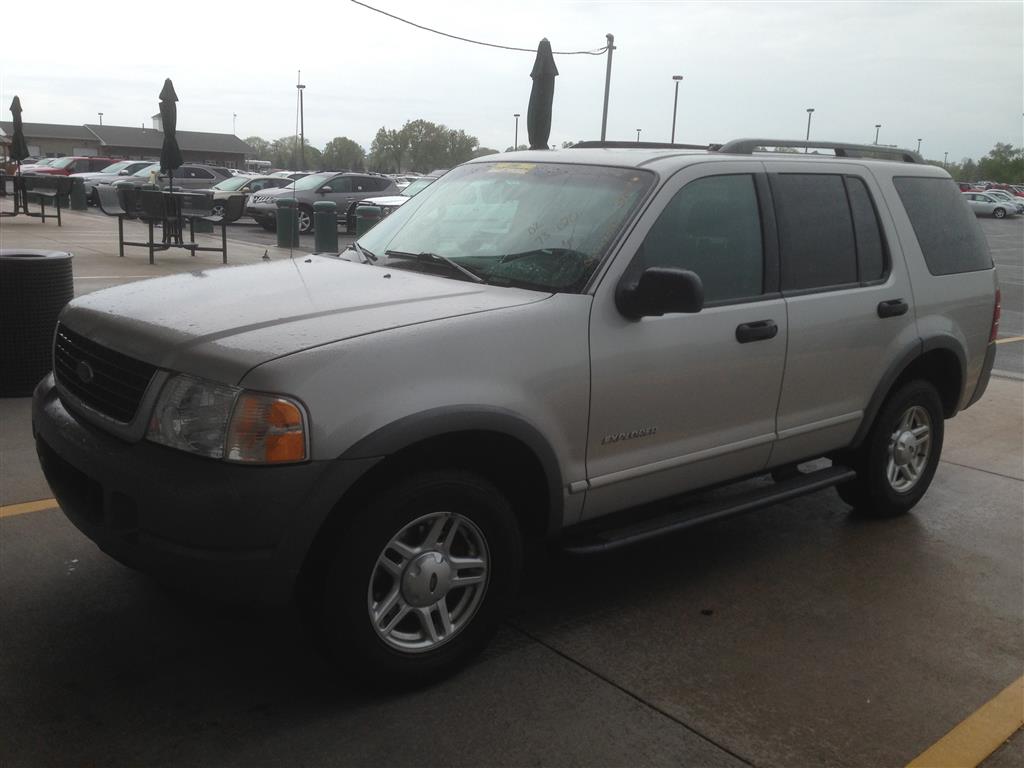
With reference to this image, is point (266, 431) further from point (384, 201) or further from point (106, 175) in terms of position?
point (106, 175)

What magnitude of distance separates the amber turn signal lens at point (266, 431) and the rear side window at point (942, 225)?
3506mm

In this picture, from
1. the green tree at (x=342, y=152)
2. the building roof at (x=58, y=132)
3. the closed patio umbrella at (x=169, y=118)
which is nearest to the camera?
the closed patio umbrella at (x=169, y=118)

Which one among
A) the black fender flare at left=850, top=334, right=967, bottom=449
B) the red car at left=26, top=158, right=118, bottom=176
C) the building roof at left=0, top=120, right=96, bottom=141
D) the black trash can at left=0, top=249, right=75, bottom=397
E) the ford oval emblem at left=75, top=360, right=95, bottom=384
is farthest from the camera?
the building roof at left=0, top=120, right=96, bottom=141

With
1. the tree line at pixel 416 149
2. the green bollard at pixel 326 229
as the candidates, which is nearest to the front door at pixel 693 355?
the green bollard at pixel 326 229

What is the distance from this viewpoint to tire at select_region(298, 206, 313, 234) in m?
24.0

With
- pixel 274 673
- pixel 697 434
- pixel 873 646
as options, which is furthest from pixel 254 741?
pixel 873 646

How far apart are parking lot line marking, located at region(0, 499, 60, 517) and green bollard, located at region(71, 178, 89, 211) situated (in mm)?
25247

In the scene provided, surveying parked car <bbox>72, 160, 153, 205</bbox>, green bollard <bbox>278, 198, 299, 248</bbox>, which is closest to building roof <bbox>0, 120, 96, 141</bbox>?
parked car <bbox>72, 160, 153, 205</bbox>

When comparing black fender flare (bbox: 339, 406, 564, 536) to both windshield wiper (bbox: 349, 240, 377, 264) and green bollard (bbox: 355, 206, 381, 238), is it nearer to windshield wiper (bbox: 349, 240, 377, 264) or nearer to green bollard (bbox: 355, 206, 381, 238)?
windshield wiper (bbox: 349, 240, 377, 264)

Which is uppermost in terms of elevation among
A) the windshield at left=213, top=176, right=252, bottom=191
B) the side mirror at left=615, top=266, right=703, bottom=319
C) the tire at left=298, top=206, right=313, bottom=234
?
the side mirror at left=615, top=266, right=703, bottom=319

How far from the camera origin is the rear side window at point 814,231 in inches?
171

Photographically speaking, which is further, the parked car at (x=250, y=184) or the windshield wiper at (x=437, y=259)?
the parked car at (x=250, y=184)

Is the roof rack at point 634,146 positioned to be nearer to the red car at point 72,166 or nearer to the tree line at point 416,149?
the red car at point 72,166

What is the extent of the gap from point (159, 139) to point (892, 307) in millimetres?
123445
